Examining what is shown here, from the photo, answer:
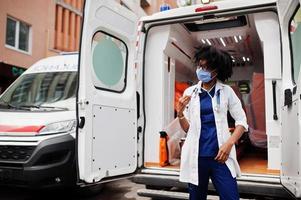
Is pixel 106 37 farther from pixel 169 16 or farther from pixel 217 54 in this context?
pixel 217 54

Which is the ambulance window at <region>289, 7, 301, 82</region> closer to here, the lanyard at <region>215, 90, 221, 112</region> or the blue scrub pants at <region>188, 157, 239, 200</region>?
the lanyard at <region>215, 90, 221, 112</region>

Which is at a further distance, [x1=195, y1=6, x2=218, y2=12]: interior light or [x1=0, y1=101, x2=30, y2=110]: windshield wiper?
[x1=0, y1=101, x2=30, y2=110]: windshield wiper

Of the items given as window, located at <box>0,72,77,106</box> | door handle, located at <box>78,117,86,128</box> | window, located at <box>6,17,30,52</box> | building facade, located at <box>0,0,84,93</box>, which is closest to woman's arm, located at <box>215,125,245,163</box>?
door handle, located at <box>78,117,86,128</box>

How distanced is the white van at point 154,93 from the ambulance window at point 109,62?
0.01 metres

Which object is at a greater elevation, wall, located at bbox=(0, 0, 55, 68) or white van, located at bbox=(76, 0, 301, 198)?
wall, located at bbox=(0, 0, 55, 68)

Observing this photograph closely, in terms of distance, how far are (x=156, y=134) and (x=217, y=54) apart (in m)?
1.93

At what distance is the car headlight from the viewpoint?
14.6ft

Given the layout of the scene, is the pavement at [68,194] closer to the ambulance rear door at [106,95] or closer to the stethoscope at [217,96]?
the ambulance rear door at [106,95]

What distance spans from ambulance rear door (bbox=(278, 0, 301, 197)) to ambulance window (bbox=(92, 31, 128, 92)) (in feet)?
6.21

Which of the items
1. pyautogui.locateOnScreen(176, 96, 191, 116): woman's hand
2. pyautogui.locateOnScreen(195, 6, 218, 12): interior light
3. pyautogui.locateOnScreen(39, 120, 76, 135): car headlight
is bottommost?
pyautogui.locateOnScreen(39, 120, 76, 135): car headlight

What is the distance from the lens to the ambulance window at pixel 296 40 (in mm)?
3388

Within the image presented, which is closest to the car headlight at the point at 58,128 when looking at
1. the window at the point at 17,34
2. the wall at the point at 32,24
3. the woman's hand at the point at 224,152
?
the woman's hand at the point at 224,152

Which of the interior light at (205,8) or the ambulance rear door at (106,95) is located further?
the interior light at (205,8)

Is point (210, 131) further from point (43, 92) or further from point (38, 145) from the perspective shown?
point (43, 92)
